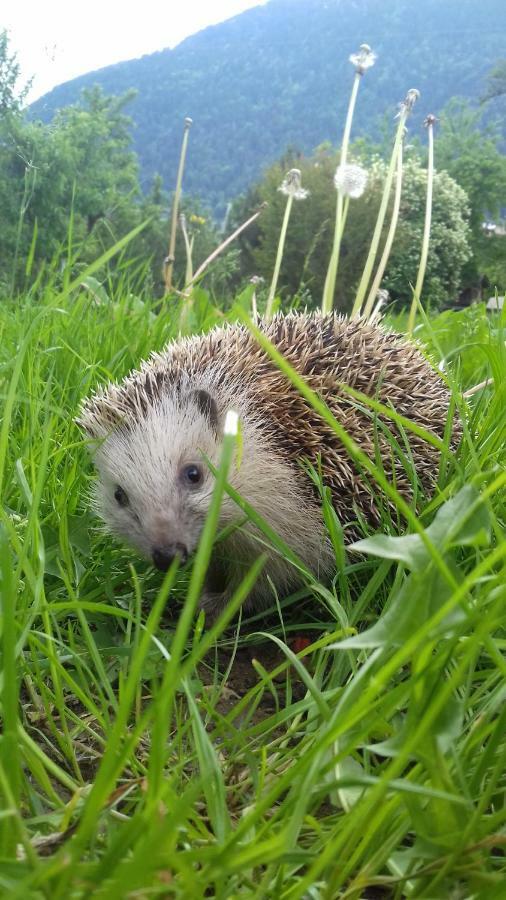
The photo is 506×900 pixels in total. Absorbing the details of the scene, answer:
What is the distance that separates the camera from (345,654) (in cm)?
132

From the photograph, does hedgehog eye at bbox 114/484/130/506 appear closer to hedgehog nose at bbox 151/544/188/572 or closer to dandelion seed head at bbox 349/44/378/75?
hedgehog nose at bbox 151/544/188/572

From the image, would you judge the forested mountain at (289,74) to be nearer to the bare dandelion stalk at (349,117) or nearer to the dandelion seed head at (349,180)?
the bare dandelion stalk at (349,117)

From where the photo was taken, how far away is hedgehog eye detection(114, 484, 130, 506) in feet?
6.54

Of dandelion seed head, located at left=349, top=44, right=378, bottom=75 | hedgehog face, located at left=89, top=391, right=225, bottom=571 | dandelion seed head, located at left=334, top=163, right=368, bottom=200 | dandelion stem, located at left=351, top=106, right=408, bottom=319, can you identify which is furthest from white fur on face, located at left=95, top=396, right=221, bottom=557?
dandelion seed head, located at left=349, top=44, right=378, bottom=75

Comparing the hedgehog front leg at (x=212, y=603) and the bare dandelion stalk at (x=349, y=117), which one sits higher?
the bare dandelion stalk at (x=349, y=117)

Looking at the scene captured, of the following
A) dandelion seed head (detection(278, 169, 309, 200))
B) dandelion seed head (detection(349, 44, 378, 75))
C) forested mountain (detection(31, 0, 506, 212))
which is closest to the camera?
dandelion seed head (detection(349, 44, 378, 75))

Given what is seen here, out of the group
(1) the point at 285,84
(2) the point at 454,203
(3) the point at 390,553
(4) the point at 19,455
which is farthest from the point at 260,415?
(1) the point at 285,84

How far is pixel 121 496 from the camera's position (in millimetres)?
2014

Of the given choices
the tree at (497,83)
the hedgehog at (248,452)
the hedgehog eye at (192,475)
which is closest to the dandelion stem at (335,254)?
the hedgehog at (248,452)

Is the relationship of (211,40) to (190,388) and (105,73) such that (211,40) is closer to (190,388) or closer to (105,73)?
(105,73)

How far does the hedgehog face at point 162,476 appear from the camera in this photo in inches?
72.0

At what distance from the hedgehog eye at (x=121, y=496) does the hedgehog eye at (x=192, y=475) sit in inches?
7.6

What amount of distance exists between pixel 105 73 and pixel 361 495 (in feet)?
120

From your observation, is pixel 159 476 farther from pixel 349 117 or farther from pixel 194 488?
pixel 349 117
